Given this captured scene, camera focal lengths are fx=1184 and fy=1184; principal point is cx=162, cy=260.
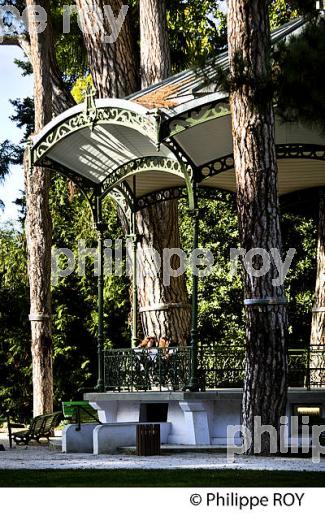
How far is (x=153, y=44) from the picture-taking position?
24.9 m

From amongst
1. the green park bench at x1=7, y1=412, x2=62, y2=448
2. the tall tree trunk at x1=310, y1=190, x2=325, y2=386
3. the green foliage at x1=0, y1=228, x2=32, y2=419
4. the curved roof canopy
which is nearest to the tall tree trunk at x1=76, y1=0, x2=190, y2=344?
the curved roof canopy

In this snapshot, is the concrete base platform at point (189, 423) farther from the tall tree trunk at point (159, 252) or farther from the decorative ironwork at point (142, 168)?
the decorative ironwork at point (142, 168)

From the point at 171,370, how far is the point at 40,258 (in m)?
7.92

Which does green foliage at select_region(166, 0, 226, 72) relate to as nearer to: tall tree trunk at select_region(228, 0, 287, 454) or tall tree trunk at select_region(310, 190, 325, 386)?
tall tree trunk at select_region(310, 190, 325, 386)

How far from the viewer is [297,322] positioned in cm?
3453

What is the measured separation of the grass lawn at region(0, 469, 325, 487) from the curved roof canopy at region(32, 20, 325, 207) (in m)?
6.10

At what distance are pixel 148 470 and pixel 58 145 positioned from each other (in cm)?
817

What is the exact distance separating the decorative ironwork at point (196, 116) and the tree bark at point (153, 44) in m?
5.51

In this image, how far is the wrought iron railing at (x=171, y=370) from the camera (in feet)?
67.7

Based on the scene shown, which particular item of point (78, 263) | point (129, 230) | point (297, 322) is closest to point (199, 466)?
point (129, 230)

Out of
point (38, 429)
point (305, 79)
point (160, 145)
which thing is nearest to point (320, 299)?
point (160, 145)

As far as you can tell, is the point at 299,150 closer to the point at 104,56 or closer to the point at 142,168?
the point at 142,168

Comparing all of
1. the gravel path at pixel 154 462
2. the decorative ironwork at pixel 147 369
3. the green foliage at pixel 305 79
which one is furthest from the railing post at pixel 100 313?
the green foliage at pixel 305 79

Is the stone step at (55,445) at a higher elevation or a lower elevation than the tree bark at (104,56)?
lower
